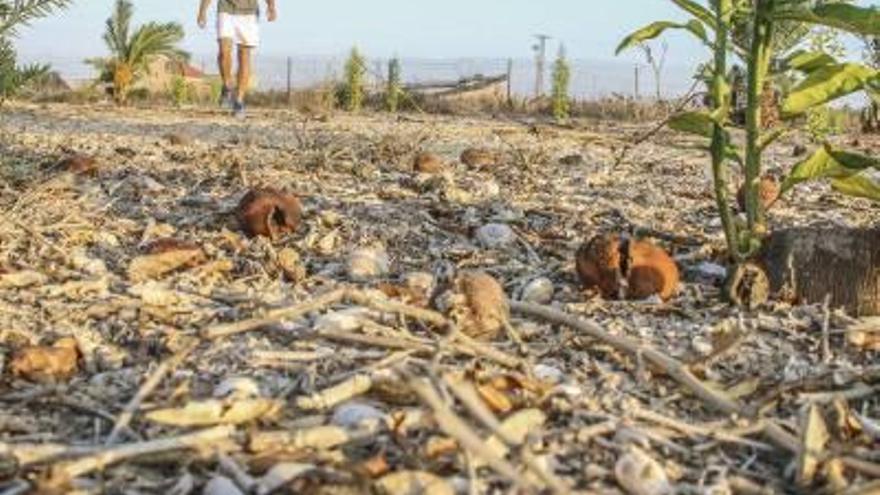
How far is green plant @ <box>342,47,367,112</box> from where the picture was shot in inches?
588

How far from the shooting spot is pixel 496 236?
349 centimetres

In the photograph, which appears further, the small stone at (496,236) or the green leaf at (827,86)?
the small stone at (496,236)

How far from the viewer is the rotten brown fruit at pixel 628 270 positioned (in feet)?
9.23

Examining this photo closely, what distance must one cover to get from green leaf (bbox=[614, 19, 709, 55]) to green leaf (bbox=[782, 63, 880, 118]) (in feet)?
0.91

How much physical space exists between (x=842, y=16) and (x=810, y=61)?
9.7 inches

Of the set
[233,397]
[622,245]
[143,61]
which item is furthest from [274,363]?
[143,61]

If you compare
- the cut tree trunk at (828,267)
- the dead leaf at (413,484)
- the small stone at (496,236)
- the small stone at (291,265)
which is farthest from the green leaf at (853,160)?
the dead leaf at (413,484)

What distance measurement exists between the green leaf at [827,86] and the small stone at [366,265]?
1.12m

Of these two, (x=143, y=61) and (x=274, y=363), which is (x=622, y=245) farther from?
(x=143, y=61)

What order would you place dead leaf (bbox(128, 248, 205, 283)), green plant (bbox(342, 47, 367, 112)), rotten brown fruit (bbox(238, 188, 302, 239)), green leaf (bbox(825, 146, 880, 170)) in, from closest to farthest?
green leaf (bbox(825, 146, 880, 170)) → dead leaf (bbox(128, 248, 205, 283)) → rotten brown fruit (bbox(238, 188, 302, 239)) → green plant (bbox(342, 47, 367, 112))

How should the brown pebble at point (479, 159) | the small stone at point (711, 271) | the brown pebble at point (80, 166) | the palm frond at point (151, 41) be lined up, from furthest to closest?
1. the palm frond at point (151, 41)
2. the brown pebble at point (479, 159)
3. the brown pebble at point (80, 166)
4. the small stone at point (711, 271)

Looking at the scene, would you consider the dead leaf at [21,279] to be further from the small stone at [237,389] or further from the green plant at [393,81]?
the green plant at [393,81]

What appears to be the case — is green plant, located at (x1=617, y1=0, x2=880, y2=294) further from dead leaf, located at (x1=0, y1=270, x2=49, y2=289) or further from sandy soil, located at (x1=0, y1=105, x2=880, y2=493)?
dead leaf, located at (x1=0, y1=270, x2=49, y2=289)

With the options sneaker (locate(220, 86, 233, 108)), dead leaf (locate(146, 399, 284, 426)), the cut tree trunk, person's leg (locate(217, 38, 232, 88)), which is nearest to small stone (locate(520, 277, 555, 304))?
the cut tree trunk
